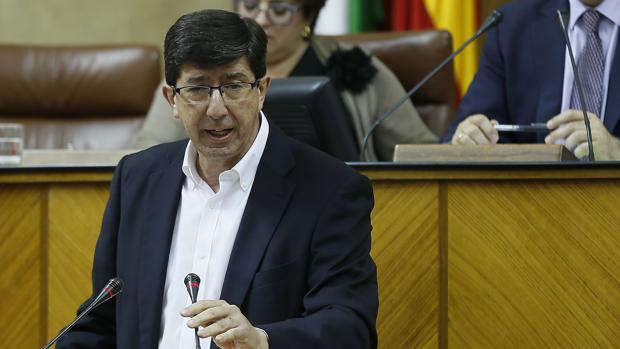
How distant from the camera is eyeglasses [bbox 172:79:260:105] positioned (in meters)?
2.06

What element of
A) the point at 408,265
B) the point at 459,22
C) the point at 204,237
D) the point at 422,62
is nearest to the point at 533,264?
the point at 408,265

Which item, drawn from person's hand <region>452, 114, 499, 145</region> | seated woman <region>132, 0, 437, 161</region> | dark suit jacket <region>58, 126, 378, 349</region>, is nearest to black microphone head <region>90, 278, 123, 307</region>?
dark suit jacket <region>58, 126, 378, 349</region>

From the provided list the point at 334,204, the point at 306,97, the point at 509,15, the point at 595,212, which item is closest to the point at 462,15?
the point at 509,15

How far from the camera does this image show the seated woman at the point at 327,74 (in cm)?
362

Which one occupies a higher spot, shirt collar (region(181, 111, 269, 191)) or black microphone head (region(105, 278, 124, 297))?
shirt collar (region(181, 111, 269, 191))

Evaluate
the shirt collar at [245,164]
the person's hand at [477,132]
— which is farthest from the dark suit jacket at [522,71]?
the shirt collar at [245,164]

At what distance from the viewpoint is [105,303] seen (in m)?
2.19

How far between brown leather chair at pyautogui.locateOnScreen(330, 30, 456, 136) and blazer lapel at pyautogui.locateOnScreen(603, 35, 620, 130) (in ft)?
3.28

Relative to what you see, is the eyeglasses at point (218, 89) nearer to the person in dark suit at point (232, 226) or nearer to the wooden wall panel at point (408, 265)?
the person in dark suit at point (232, 226)

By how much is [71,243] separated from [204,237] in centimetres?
59

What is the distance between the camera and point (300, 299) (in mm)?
2045

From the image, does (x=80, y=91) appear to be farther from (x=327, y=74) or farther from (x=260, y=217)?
(x=260, y=217)

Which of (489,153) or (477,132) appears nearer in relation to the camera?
(489,153)

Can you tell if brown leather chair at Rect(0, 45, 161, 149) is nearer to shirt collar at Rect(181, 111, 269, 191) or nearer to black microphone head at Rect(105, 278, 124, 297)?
shirt collar at Rect(181, 111, 269, 191)
